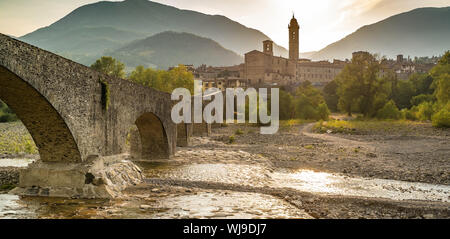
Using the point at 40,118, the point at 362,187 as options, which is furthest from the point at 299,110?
the point at 40,118

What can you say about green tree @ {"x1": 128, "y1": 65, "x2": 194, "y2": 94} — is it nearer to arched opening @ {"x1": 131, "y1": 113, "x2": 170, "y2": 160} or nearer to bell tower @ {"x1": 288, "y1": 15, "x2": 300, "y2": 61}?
arched opening @ {"x1": 131, "y1": 113, "x2": 170, "y2": 160}

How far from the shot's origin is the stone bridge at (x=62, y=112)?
29.4 feet

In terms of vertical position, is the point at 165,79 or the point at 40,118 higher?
the point at 165,79

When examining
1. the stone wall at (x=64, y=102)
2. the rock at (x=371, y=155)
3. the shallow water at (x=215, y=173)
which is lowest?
the rock at (x=371, y=155)

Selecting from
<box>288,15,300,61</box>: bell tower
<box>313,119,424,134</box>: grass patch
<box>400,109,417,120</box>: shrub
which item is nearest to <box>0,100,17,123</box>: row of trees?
<box>313,119,424,134</box>: grass patch

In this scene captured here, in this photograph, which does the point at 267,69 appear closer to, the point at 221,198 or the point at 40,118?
the point at 221,198

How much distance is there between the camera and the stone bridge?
29.4 ft

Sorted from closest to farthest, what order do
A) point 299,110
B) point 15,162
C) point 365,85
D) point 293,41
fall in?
point 15,162
point 365,85
point 299,110
point 293,41

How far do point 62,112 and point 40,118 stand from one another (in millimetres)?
658

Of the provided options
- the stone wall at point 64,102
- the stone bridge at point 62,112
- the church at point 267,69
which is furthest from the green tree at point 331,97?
the stone bridge at point 62,112

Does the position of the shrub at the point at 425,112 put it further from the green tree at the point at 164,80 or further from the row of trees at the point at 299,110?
the green tree at the point at 164,80

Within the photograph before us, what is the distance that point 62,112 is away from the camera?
34.0 feet
